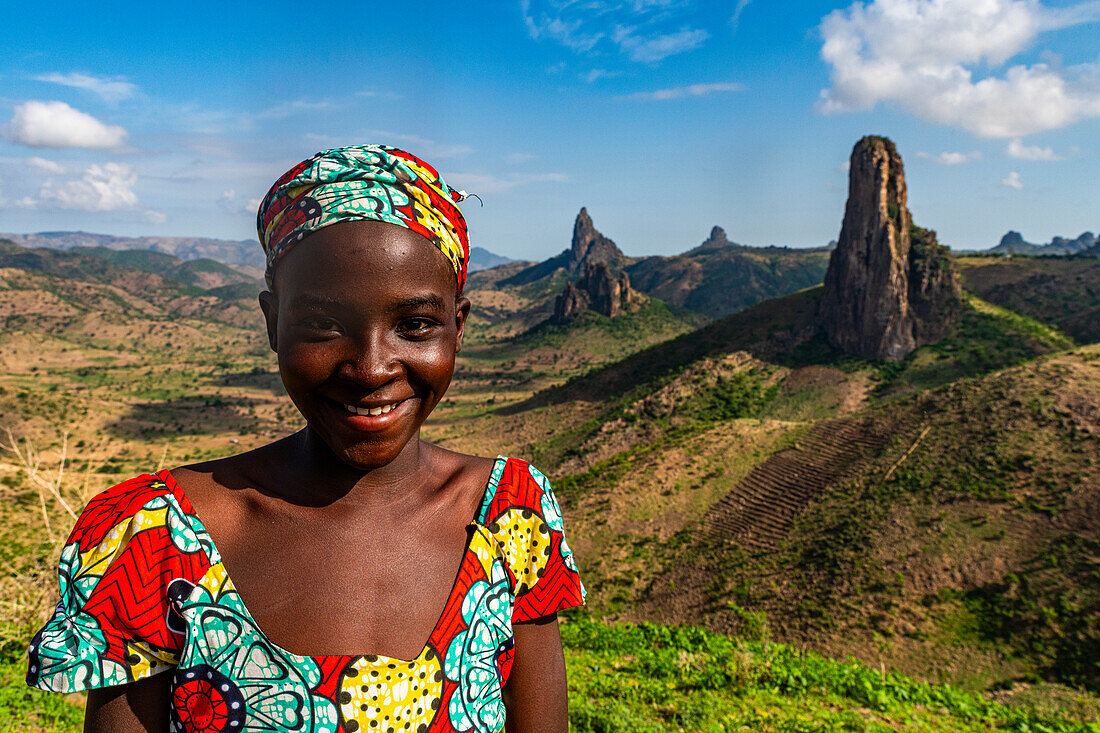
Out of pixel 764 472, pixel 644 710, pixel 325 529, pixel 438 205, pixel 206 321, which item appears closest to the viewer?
pixel 325 529

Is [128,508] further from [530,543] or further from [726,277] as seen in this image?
[726,277]

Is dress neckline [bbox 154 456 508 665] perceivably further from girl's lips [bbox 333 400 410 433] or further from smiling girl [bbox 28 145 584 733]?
girl's lips [bbox 333 400 410 433]

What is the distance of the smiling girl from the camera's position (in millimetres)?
1555

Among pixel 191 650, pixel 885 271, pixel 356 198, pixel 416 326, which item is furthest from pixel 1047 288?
pixel 191 650

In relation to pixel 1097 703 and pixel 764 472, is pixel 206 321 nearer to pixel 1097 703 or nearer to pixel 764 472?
pixel 764 472

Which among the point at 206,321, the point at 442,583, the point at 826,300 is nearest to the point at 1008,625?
the point at 442,583

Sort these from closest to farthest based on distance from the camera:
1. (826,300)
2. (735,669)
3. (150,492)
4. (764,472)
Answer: (150,492), (735,669), (764,472), (826,300)

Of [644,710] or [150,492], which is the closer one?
[150,492]

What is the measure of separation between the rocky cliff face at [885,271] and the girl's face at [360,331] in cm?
4963

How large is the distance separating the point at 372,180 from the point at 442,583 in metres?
1.18

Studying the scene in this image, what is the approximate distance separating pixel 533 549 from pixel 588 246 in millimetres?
183715

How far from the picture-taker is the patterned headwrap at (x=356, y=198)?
69.1 inches

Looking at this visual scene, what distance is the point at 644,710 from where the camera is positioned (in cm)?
807

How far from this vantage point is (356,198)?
1760 millimetres
